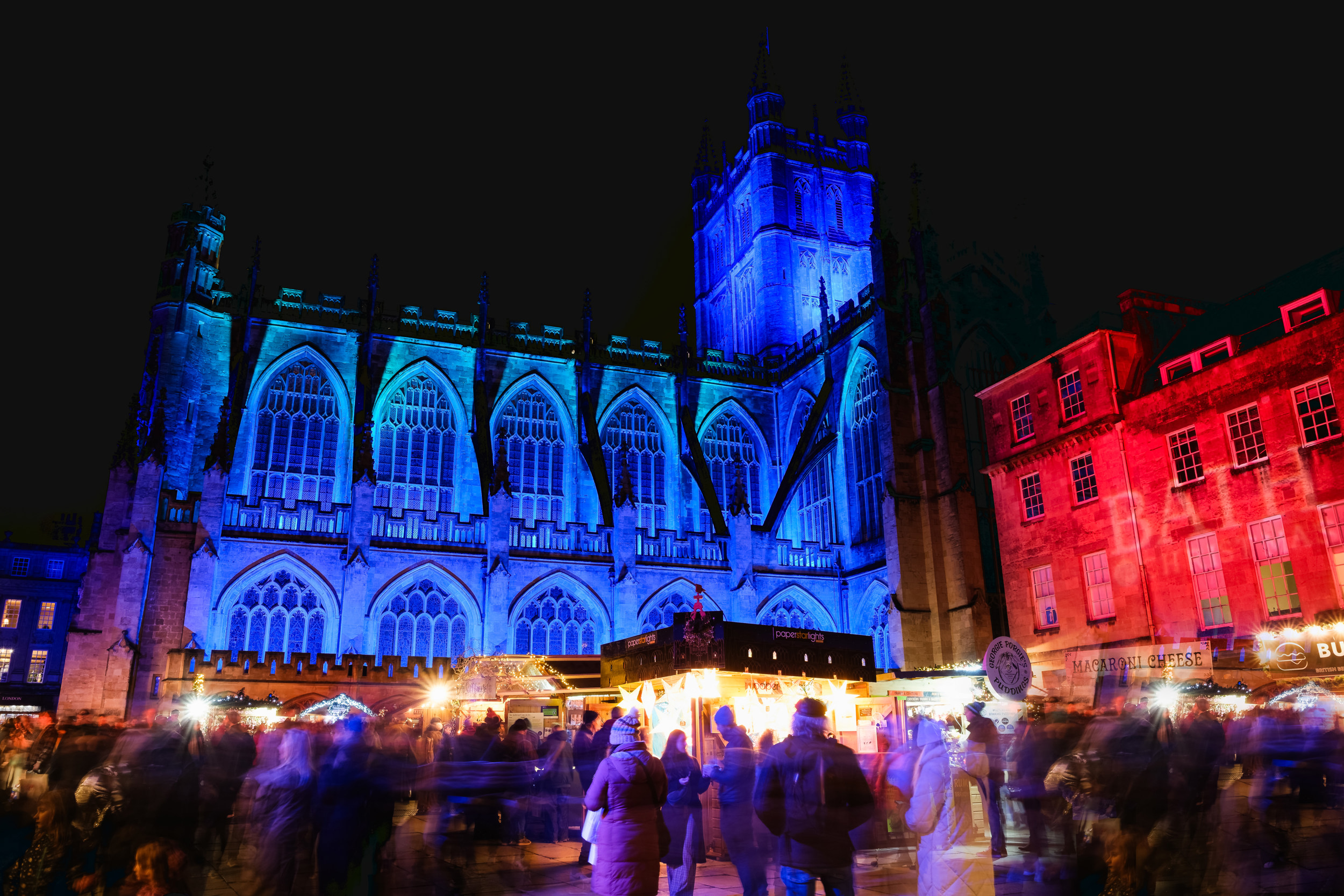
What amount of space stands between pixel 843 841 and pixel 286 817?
4.04 metres

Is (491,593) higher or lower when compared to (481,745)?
higher

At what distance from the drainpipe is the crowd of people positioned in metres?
11.7

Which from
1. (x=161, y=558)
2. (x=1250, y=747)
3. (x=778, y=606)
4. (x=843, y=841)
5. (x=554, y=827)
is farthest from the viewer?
(x=778, y=606)

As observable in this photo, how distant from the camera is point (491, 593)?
27875 millimetres

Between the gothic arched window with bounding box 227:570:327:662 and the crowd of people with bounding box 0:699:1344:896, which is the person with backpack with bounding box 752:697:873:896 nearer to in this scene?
the crowd of people with bounding box 0:699:1344:896

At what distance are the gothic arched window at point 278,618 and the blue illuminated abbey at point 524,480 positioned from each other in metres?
0.07

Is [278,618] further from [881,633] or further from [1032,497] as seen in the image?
[1032,497]

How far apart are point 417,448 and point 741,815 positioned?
27.3 m

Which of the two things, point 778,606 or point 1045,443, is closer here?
point 1045,443

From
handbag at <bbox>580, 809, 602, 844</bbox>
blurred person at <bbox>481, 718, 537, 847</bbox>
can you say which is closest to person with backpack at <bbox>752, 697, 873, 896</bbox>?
handbag at <bbox>580, 809, 602, 844</bbox>

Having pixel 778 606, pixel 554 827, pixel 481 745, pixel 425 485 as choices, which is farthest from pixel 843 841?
pixel 425 485

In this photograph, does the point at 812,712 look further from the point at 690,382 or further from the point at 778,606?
the point at 690,382

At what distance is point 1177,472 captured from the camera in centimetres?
2052

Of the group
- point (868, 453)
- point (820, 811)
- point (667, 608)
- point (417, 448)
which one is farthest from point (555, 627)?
point (820, 811)
